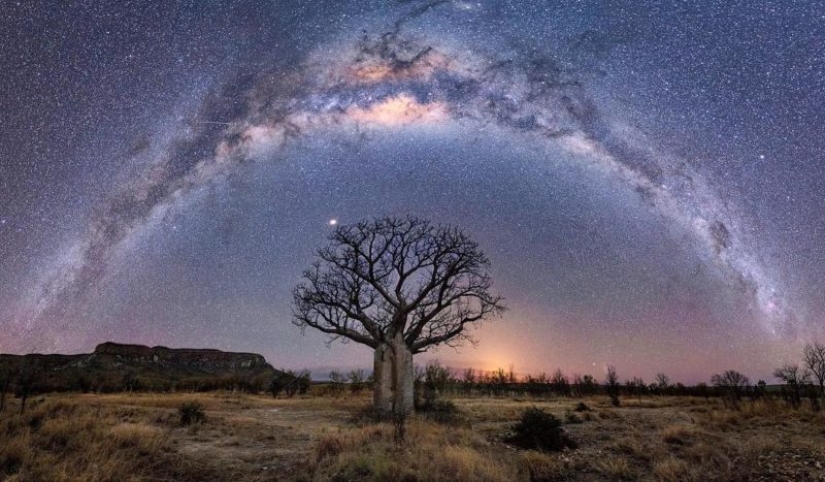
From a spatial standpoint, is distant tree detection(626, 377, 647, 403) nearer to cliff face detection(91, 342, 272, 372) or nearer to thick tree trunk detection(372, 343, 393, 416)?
thick tree trunk detection(372, 343, 393, 416)

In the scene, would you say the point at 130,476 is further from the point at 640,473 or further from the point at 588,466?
the point at 640,473

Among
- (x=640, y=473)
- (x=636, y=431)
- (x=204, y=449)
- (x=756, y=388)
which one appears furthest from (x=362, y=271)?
(x=756, y=388)

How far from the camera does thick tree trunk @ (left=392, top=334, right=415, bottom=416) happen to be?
18.0 metres

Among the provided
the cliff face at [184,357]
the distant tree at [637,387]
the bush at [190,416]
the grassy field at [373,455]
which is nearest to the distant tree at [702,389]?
the distant tree at [637,387]

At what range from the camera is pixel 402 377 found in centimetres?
1834

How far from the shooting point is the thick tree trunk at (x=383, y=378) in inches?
727

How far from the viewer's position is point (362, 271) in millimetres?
19891

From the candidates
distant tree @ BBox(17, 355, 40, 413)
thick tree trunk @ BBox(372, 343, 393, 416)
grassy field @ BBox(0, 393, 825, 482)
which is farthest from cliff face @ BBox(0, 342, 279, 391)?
grassy field @ BBox(0, 393, 825, 482)

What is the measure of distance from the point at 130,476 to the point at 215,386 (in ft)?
142

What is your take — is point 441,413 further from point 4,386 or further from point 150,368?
point 150,368

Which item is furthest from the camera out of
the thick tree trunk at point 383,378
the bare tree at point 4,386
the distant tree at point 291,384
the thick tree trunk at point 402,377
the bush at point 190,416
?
the distant tree at point 291,384

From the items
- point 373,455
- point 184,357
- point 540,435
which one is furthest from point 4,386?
point 184,357

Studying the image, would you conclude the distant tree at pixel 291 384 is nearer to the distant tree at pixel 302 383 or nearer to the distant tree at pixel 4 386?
the distant tree at pixel 302 383

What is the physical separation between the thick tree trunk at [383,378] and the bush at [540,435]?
25.4ft
